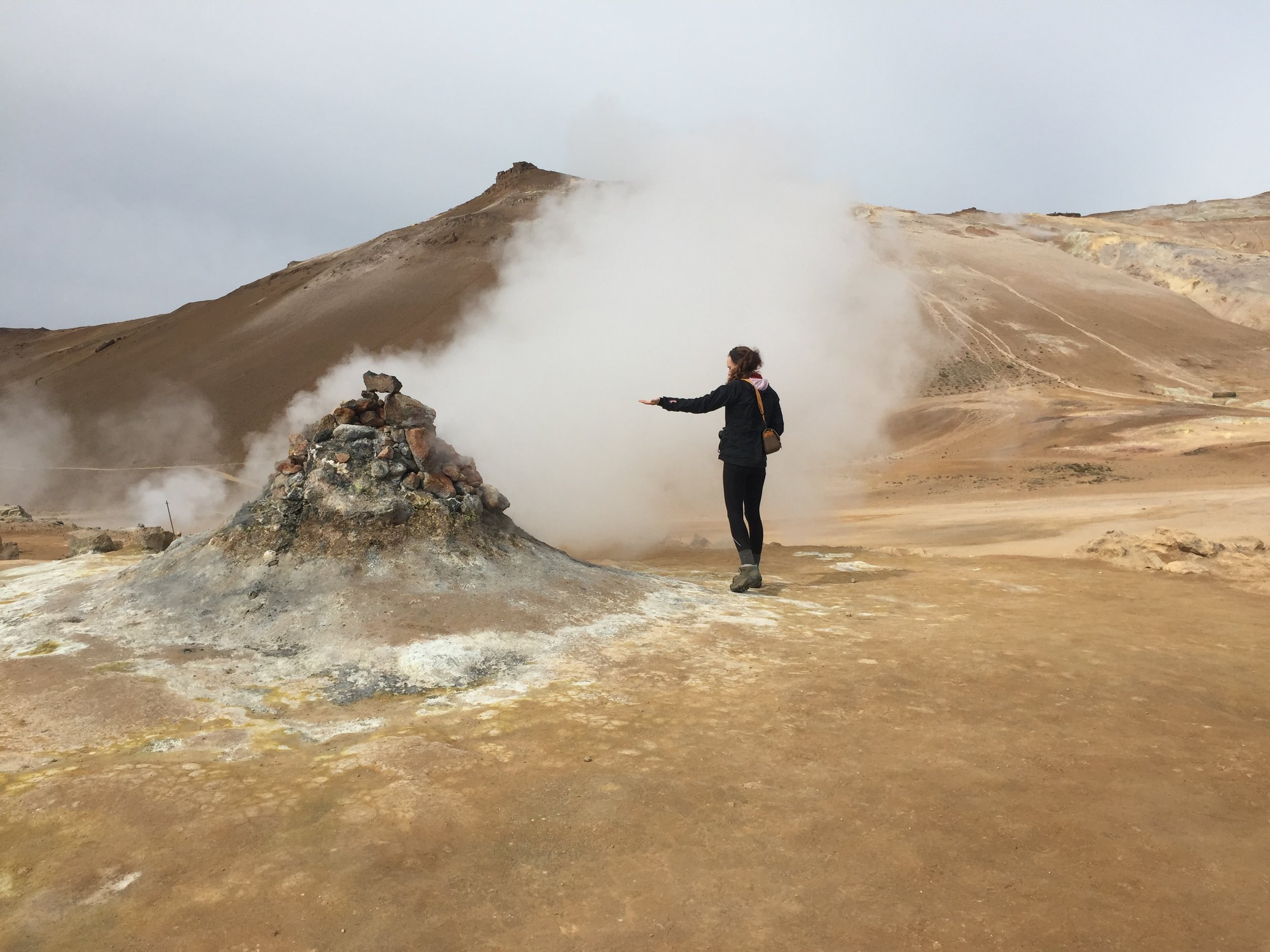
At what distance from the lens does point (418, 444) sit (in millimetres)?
6004

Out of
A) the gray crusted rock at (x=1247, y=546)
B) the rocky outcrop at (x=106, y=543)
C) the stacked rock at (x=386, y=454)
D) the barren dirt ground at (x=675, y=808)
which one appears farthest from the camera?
Result: the rocky outcrop at (x=106, y=543)

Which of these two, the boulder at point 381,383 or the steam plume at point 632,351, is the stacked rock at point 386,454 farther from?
the steam plume at point 632,351

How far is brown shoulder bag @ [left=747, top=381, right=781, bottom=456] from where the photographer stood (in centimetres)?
599

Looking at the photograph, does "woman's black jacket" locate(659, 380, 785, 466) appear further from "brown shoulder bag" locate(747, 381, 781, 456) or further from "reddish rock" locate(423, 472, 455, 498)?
"reddish rock" locate(423, 472, 455, 498)

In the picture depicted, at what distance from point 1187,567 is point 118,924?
7.98 metres

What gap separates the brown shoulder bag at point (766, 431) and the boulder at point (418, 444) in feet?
7.92

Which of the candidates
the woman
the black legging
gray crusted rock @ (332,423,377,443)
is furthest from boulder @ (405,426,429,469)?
the black legging

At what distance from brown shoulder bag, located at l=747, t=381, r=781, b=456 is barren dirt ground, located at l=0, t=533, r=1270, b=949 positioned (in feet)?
6.11

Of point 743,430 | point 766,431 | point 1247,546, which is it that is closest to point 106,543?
point 743,430

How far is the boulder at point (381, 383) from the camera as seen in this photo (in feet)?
19.9

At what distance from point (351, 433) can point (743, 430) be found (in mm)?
2820

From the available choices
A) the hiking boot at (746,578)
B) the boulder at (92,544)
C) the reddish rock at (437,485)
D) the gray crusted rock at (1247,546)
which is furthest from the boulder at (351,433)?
the gray crusted rock at (1247,546)

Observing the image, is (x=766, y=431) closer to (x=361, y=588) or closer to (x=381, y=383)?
(x=381, y=383)

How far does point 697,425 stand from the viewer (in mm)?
13164
